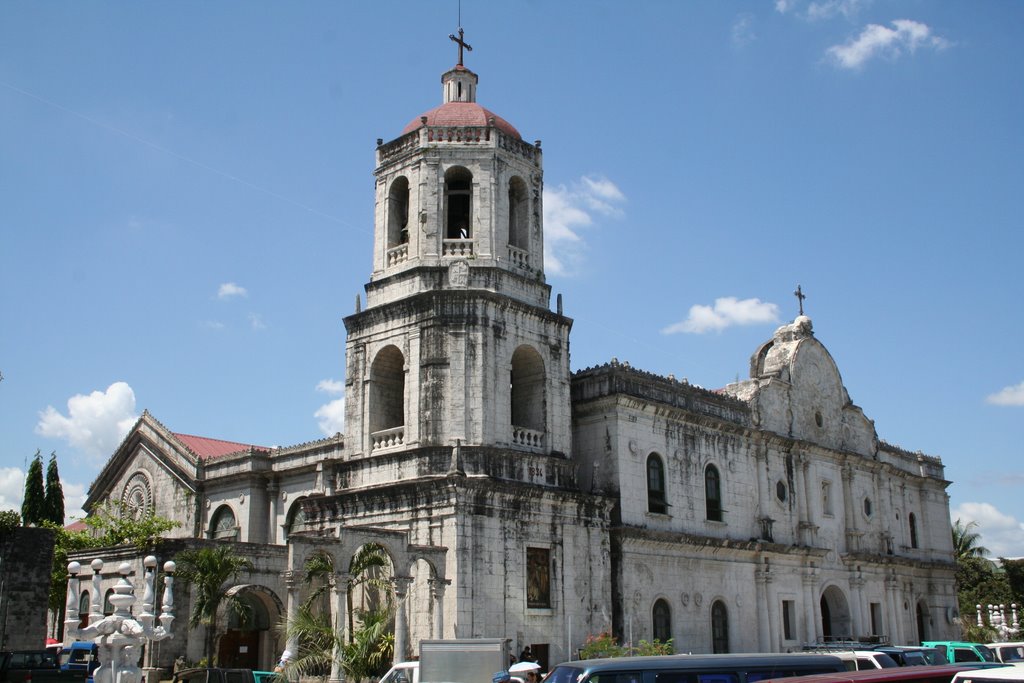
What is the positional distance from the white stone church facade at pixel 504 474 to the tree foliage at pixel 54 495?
2.93 m

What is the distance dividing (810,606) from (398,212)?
19.6 m

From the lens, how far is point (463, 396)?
27094mm

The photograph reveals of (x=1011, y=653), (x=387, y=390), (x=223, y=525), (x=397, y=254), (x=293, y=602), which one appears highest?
(x=397, y=254)

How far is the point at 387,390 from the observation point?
29969 millimetres

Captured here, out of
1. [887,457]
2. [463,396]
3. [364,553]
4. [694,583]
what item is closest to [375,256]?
[463,396]

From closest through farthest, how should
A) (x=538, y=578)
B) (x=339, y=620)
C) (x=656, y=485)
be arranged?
(x=339, y=620) → (x=538, y=578) → (x=656, y=485)

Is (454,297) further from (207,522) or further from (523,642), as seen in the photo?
(207,522)

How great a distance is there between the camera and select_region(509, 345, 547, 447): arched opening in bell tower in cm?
2892

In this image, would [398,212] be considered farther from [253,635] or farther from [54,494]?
[54,494]

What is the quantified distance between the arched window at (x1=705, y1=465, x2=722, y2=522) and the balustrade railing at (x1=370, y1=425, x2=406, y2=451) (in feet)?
35.8

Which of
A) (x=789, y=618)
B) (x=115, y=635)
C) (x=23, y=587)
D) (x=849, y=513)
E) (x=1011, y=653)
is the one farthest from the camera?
(x=849, y=513)

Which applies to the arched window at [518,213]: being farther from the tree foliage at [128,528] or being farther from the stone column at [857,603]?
the stone column at [857,603]

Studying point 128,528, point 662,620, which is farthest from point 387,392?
point 128,528

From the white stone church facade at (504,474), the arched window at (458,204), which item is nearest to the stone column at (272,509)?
the white stone church facade at (504,474)
